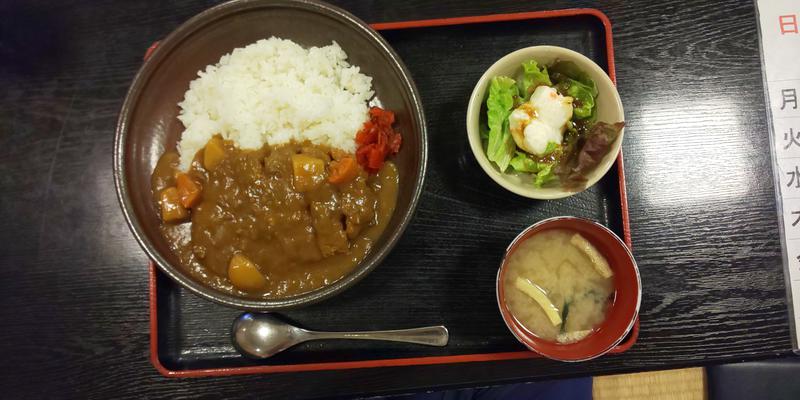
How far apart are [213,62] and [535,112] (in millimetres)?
1584

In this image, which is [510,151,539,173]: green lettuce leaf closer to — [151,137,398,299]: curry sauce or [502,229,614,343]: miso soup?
[502,229,614,343]: miso soup

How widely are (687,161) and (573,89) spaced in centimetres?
79

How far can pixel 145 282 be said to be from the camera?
2.43 m

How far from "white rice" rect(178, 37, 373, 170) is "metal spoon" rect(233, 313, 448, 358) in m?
0.84

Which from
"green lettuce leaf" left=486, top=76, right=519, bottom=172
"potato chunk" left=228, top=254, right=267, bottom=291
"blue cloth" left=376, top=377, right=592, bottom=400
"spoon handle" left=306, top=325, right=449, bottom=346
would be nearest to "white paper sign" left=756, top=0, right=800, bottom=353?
"blue cloth" left=376, top=377, right=592, bottom=400

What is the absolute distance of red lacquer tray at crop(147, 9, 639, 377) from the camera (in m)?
2.31

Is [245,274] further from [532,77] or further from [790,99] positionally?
[790,99]

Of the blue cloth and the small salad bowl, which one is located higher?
the small salad bowl

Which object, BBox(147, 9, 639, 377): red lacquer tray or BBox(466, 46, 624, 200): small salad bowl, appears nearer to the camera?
BBox(466, 46, 624, 200): small salad bowl

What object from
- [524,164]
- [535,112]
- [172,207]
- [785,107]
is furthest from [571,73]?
[172,207]

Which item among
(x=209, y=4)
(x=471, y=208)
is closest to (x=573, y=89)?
(x=471, y=208)

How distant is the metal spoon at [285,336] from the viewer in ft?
7.28

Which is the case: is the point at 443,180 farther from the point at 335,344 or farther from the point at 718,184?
the point at 718,184

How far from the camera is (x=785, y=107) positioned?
248 centimetres
